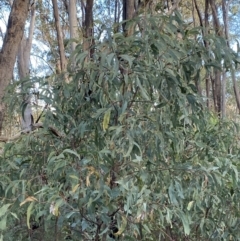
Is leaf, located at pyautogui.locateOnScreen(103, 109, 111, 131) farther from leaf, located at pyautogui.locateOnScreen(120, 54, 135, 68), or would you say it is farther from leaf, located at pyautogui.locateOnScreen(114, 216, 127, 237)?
leaf, located at pyautogui.locateOnScreen(114, 216, 127, 237)

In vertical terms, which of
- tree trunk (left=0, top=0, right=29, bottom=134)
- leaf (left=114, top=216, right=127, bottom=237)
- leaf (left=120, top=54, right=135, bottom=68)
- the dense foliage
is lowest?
leaf (left=114, top=216, right=127, bottom=237)

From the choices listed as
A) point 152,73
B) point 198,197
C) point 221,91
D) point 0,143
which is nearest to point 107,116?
point 152,73

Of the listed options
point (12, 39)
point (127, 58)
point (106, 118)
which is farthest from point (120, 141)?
point (12, 39)

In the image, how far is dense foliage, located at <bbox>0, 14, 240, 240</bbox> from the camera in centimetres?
101

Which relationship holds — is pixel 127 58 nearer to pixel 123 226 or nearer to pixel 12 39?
pixel 123 226

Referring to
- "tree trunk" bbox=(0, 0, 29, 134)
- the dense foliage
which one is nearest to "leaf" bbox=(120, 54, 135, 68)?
the dense foliage

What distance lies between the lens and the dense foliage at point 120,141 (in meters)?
1.01

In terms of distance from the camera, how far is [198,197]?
3.88ft

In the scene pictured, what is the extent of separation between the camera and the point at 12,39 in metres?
1.93

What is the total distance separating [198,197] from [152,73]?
41cm

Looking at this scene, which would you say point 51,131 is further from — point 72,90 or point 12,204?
point 12,204

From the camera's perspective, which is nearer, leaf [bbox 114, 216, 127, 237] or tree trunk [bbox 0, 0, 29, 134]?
leaf [bbox 114, 216, 127, 237]

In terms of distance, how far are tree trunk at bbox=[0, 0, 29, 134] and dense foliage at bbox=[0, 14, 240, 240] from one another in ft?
2.33

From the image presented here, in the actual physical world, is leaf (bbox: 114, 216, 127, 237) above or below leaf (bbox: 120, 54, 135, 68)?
below
